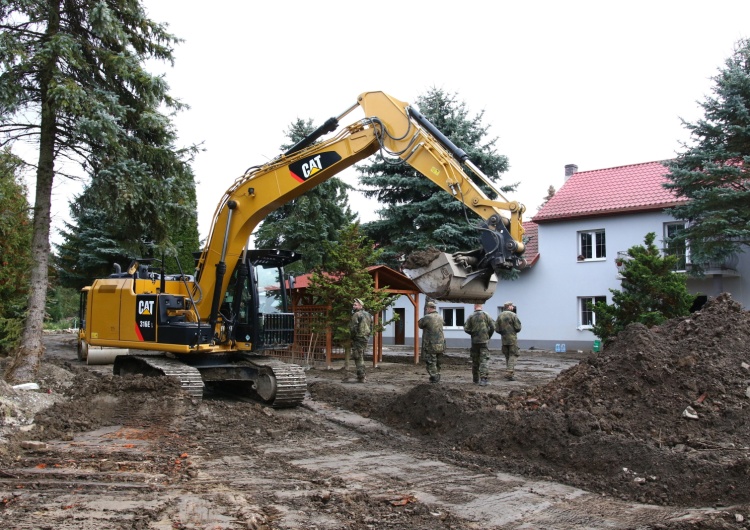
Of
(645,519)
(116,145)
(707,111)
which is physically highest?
(707,111)

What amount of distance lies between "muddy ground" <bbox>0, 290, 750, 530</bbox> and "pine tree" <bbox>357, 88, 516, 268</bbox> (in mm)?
12164

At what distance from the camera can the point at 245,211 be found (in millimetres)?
10805

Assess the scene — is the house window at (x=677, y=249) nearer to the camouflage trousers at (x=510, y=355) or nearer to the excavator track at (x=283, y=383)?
the camouflage trousers at (x=510, y=355)

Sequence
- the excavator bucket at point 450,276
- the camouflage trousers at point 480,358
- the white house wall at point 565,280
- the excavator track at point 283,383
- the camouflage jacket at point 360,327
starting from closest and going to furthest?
the excavator bucket at point 450,276 < the excavator track at point 283,383 < the camouflage trousers at point 480,358 < the camouflage jacket at point 360,327 < the white house wall at point 565,280

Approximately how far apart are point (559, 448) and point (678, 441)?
4.40 ft

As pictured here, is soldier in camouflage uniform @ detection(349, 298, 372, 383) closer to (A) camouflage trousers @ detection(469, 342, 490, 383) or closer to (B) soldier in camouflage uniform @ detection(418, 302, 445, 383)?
(B) soldier in camouflage uniform @ detection(418, 302, 445, 383)

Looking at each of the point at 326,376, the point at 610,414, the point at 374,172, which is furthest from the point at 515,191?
the point at 610,414

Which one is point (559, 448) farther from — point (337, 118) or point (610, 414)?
point (337, 118)

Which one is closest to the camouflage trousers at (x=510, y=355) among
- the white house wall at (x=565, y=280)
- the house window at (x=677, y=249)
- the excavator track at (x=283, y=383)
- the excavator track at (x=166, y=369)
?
the excavator track at (x=283, y=383)

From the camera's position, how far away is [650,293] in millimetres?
18531

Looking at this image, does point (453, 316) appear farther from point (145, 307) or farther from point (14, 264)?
point (145, 307)

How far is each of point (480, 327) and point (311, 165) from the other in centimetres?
552

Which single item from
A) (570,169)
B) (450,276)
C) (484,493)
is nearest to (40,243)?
(450,276)

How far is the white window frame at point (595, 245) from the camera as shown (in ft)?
84.3
